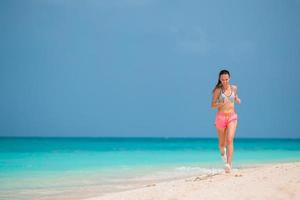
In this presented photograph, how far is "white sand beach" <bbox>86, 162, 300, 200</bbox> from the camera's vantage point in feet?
22.4

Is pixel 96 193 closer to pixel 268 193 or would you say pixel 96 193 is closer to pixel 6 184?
pixel 6 184

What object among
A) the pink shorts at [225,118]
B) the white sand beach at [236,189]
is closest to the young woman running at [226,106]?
the pink shorts at [225,118]

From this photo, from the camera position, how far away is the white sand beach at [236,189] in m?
6.84

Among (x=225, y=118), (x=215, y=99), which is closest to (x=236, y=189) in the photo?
(x=225, y=118)

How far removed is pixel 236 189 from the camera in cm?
709

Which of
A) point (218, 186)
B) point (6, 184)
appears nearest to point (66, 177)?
point (6, 184)

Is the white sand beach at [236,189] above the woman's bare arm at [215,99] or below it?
below

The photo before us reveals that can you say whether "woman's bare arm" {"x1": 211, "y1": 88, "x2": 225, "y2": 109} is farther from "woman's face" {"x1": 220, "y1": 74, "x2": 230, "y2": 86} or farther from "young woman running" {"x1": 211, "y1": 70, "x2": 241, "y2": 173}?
"woman's face" {"x1": 220, "y1": 74, "x2": 230, "y2": 86}

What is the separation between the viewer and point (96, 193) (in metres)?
10.7

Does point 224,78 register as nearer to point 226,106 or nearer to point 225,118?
point 226,106

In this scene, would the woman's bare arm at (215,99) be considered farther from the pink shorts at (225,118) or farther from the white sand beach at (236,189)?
the white sand beach at (236,189)

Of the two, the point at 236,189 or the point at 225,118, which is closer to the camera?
the point at 236,189

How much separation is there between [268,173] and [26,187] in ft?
Result: 20.3

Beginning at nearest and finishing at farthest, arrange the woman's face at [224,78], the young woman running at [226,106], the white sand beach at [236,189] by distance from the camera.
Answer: the white sand beach at [236,189], the woman's face at [224,78], the young woman running at [226,106]
